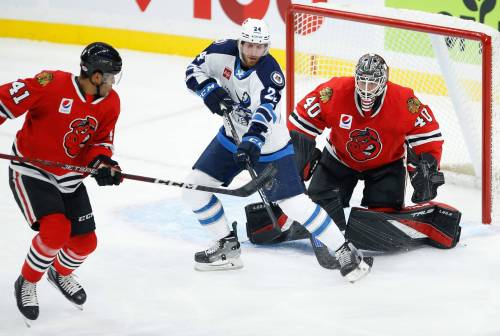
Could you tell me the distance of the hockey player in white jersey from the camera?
4039 mm

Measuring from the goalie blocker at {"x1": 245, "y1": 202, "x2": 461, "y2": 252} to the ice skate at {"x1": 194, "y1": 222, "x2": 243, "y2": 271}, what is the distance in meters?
0.27

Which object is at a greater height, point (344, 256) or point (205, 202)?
point (205, 202)

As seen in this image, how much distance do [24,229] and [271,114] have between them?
137 centimetres

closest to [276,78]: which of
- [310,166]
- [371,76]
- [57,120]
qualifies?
[371,76]

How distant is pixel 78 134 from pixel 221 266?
909 millimetres

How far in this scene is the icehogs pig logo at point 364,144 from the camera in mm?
4457

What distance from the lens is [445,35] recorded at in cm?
489

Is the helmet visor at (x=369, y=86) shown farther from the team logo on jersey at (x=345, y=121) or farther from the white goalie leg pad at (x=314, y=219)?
the white goalie leg pad at (x=314, y=219)

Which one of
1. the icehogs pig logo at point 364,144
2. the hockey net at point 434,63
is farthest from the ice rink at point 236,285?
the icehogs pig logo at point 364,144

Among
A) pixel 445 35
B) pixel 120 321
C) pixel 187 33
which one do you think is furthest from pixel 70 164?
pixel 187 33

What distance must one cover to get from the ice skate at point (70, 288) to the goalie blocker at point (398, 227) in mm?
989

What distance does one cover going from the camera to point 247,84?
4125mm

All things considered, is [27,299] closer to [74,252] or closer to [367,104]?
[74,252]

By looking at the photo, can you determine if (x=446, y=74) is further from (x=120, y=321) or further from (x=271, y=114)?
(x=120, y=321)
